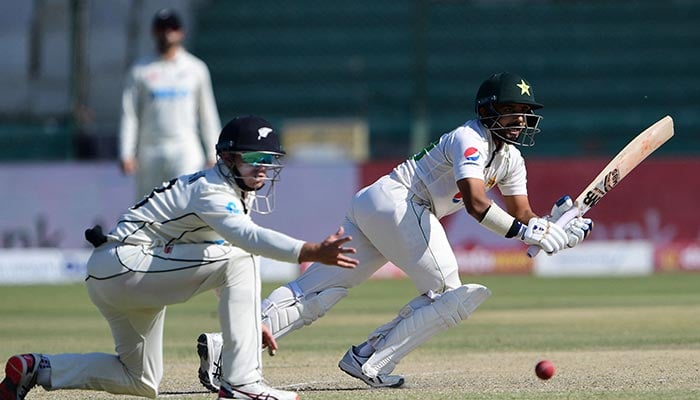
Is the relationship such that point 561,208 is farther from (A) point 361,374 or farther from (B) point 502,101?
(A) point 361,374

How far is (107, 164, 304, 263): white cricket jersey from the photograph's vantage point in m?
4.62

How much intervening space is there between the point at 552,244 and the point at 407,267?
64cm

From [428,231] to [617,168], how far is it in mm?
1098

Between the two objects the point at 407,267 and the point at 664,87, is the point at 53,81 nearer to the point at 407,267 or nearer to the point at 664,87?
the point at 664,87

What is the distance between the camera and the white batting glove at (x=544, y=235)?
18.2 feet

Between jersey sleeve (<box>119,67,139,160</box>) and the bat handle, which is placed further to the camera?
jersey sleeve (<box>119,67,139,160</box>)

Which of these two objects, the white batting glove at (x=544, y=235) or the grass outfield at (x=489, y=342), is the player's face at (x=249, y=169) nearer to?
the grass outfield at (x=489, y=342)

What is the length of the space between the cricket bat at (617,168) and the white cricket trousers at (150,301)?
1780 mm

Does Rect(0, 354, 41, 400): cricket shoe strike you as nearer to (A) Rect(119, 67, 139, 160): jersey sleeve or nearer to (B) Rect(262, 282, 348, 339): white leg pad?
(B) Rect(262, 282, 348, 339): white leg pad

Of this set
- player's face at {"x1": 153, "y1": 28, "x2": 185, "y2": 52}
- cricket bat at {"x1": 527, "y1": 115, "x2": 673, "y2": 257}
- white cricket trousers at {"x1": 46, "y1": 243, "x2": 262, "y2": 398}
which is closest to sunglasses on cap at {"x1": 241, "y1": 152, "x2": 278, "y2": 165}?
white cricket trousers at {"x1": 46, "y1": 243, "x2": 262, "y2": 398}

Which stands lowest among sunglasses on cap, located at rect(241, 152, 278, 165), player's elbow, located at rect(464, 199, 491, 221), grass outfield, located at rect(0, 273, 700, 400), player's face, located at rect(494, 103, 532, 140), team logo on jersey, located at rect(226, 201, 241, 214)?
grass outfield, located at rect(0, 273, 700, 400)

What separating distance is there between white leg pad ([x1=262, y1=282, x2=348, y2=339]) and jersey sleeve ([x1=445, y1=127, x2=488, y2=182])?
77 centimetres

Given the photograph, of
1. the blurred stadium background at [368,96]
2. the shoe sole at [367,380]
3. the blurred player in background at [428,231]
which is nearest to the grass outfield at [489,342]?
the shoe sole at [367,380]

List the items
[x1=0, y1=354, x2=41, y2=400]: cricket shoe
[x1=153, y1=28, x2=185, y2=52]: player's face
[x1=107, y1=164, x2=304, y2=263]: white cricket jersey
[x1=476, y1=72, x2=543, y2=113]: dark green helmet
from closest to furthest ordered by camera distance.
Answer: [x1=107, y1=164, x2=304, y2=263]: white cricket jersey, [x1=0, y1=354, x2=41, y2=400]: cricket shoe, [x1=476, y1=72, x2=543, y2=113]: dark green helmet, [x1=153, y1=28, x2=185, y2=52]: player's face
